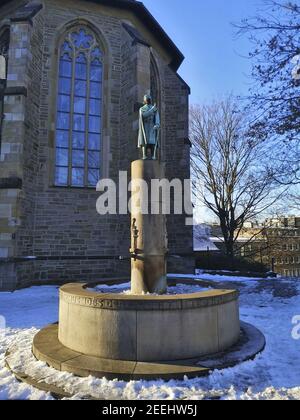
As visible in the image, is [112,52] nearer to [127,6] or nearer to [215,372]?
[127,6]

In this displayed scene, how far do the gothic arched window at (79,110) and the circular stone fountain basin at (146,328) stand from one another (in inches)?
340

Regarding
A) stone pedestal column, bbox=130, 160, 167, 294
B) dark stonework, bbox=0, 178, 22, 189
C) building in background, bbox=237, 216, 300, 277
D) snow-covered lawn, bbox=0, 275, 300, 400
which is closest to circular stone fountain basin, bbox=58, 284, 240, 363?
snow-covered lawn, bbox=0, 275, 300, 400

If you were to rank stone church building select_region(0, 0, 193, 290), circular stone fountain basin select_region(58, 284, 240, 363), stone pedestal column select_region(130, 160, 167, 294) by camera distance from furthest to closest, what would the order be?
stone church building select_region(0, 0, 193, 290), stone pedestal column select_region(130, 160, 167, 294), circular stone fountain basin select_region(58, 284, 240, 363)

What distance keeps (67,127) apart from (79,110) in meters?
0.85

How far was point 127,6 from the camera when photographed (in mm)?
13891

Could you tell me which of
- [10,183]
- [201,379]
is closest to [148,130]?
[201,379]

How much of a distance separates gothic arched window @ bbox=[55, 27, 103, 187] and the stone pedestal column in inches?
277

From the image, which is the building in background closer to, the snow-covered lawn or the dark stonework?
the snow-covered lawn

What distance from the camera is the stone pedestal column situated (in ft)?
19.9

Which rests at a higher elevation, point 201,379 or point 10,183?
point 10,183

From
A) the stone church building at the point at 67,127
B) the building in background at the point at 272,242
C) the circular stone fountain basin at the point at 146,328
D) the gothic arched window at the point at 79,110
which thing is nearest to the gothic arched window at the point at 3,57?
the stone church building at the point at 67,127

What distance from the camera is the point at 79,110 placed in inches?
522

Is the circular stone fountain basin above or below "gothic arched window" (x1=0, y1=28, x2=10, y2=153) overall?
below

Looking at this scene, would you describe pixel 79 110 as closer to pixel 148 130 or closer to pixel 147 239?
pixel 148 130
